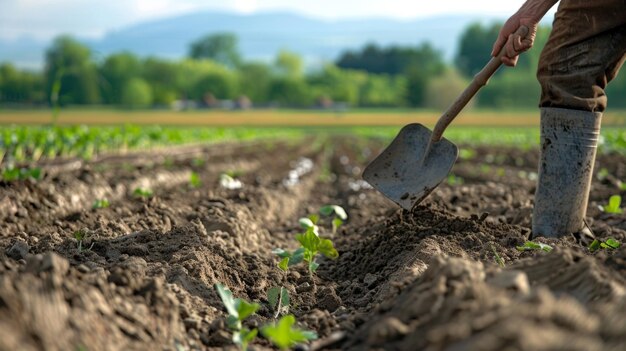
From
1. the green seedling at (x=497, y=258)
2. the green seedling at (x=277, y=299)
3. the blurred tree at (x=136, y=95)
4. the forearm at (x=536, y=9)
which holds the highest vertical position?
the forearm at (x=536, y=9)

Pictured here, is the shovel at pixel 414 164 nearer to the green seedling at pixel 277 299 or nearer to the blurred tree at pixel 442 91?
the green seedling at pixel 277 299

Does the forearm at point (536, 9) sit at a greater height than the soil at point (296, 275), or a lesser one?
greater

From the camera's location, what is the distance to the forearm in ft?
12.6

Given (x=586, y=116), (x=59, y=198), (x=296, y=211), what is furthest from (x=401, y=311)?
(x=296, y=211)

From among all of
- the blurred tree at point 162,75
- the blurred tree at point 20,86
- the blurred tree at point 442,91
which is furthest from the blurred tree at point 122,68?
the blurred tree at point 442,91

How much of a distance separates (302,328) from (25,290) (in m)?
1.10

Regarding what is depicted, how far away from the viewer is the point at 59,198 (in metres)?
5.84

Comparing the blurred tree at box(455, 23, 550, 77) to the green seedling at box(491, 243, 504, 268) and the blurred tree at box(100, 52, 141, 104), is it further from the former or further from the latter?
the green seedling at box(491, 243, 504, 268)

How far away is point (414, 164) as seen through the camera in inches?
178

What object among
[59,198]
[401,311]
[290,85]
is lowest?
[290,85]

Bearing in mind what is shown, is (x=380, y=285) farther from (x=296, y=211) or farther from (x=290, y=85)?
(x=290, y=85)

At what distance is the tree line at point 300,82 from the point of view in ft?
231

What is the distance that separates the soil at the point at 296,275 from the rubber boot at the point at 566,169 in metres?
0.22

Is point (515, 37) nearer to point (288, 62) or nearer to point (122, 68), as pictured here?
point (122, 68)
